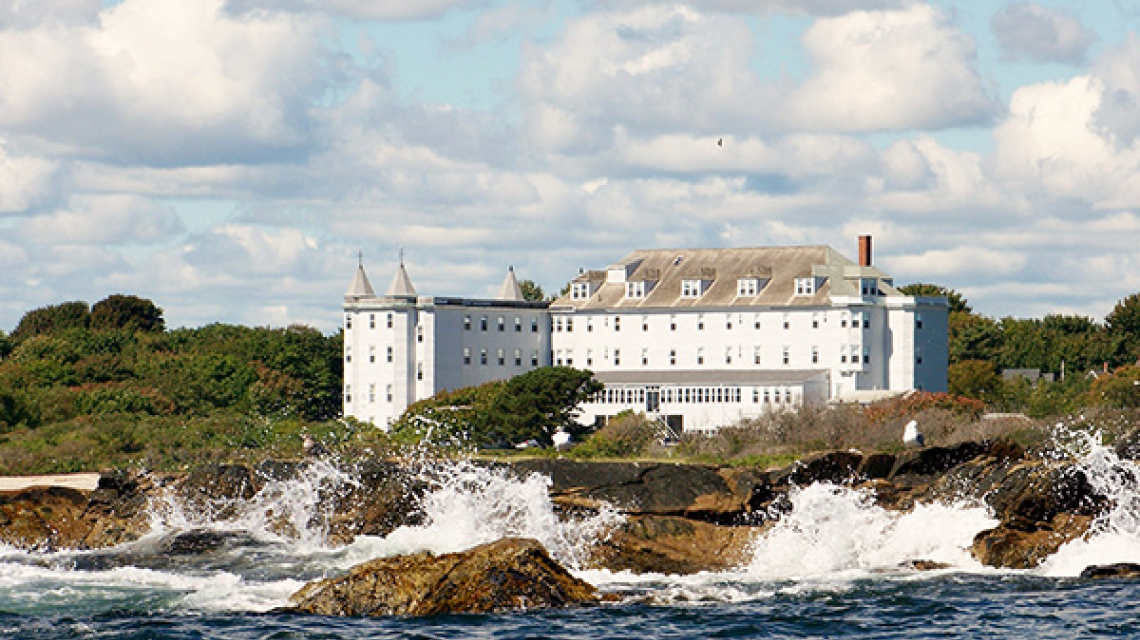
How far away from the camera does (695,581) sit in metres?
37.1

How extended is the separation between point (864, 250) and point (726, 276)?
9903 millimetres

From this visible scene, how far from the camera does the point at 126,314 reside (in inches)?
5266

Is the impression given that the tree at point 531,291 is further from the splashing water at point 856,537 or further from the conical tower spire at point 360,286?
the splashing water at point 856,537

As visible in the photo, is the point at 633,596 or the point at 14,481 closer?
the point at 633,596

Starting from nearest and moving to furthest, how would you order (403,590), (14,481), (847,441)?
(403,590) < (14,481) < (847,441)

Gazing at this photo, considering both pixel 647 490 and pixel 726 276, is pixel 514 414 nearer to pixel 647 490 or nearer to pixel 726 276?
pixel 726 276

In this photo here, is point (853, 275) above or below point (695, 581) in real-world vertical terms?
above

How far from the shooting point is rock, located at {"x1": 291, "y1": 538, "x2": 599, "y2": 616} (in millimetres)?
31656

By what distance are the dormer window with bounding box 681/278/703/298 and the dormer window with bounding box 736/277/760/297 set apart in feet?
9.32

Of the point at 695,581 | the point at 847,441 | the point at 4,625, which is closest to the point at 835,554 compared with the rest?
the point at 695,581

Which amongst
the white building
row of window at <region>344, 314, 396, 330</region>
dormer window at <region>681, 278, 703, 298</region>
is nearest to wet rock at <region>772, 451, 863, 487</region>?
the white building

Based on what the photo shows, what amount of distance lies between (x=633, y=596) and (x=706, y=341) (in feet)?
293

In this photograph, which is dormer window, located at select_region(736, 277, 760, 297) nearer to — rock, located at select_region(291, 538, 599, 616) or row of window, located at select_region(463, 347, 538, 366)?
row of window, located at select_region(463, 347, 538, 366)

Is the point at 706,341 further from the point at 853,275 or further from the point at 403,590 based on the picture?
the point at 403,590
